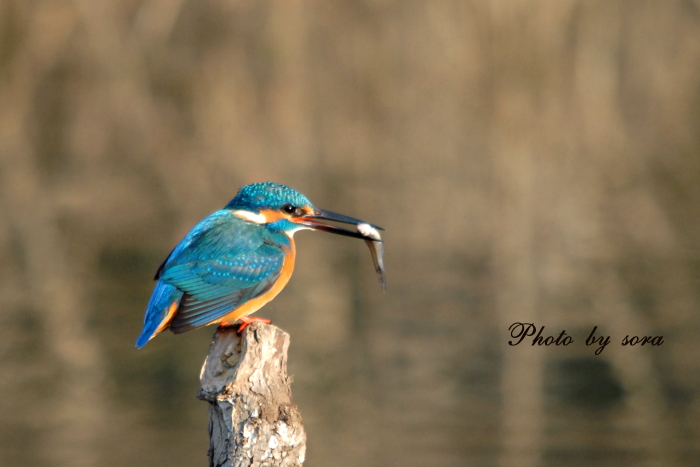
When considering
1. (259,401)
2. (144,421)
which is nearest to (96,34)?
(144,421)

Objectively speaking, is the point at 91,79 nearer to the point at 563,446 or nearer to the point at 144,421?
the point at 144,421

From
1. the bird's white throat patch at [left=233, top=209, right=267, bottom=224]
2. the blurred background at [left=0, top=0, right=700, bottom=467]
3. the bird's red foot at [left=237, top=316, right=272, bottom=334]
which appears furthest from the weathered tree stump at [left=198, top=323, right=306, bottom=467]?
the blurred background at [left=0, top=0, right=700, bottom=467]

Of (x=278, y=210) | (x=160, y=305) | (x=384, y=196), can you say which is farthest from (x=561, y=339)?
(x=160, y=305)

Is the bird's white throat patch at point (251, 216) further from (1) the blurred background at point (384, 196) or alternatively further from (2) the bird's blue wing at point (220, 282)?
(1) the blurred background at point (384, 196)

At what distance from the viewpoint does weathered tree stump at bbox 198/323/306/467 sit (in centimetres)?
272

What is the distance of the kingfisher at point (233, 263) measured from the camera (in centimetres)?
330

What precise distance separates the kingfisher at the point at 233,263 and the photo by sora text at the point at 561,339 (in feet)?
10.6

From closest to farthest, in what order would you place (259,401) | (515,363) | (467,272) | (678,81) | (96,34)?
1. (259,401)
2. (515,363)
3. (467,272)
4. (96,34)
5. (678,81)

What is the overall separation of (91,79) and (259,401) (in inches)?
295

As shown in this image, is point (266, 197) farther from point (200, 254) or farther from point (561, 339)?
point (561, 339)

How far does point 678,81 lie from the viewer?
1057 cm

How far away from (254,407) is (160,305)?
0.69 meters

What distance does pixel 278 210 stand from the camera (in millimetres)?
3793

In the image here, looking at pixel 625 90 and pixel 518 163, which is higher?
pixel 625 90
